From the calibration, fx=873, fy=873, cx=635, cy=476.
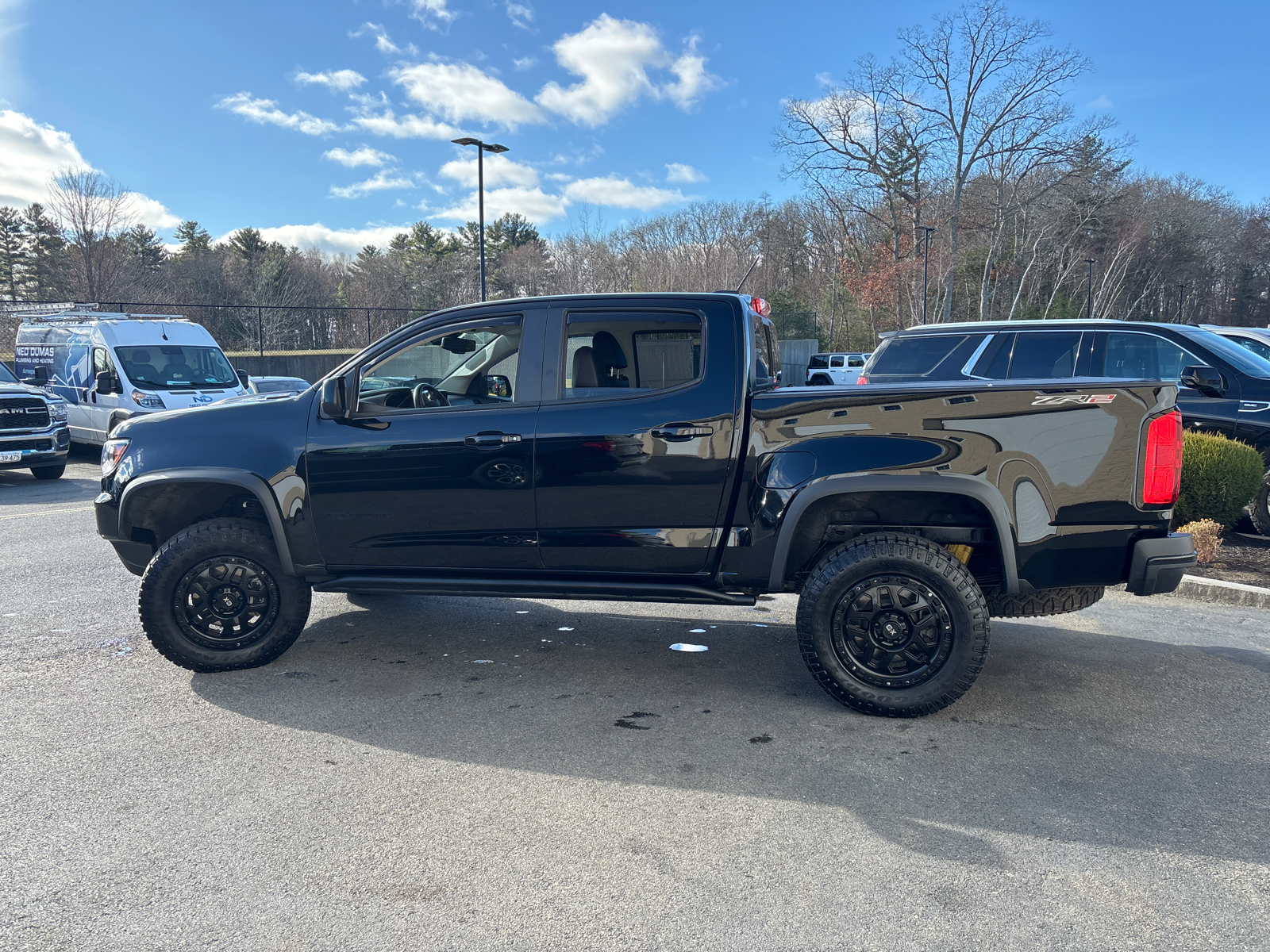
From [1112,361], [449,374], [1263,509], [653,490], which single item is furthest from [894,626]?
[1263,509]

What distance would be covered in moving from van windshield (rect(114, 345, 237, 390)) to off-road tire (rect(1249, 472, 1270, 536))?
1418cm

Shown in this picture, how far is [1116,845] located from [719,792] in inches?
53.8

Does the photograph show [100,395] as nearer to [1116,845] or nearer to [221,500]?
[221,500]

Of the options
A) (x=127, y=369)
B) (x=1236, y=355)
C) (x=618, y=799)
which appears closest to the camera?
(x=618, y=799)

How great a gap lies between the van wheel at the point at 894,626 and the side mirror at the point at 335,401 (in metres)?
2.52

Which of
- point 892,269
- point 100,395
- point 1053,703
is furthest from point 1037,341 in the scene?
point 892,269

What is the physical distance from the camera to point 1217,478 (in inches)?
291

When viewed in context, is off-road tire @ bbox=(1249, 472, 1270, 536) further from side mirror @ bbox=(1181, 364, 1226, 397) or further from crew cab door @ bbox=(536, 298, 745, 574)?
crew cab door @ bbox=(536, 298, 745, 574)

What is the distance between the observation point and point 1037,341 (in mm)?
7938

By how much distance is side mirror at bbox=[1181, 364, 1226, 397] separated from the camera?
8.16 m

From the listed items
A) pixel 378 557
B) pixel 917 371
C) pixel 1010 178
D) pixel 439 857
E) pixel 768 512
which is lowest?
pixel 439 857

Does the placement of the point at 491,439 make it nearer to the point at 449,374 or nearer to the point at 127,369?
the point at 449,374

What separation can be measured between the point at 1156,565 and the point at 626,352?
2637 millimetres

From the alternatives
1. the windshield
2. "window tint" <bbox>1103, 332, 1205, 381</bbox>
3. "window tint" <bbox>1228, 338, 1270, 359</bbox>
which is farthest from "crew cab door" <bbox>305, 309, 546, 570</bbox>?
"window tint" <bbox>1228, 338, 1270, 359</bbox>
